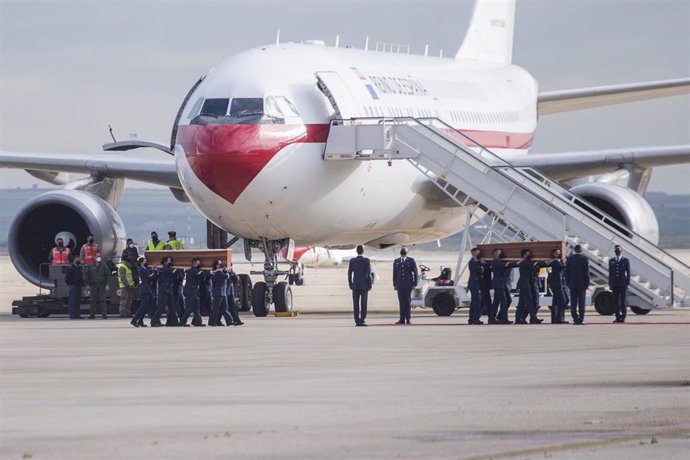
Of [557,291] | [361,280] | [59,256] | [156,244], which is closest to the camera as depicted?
[361,280]

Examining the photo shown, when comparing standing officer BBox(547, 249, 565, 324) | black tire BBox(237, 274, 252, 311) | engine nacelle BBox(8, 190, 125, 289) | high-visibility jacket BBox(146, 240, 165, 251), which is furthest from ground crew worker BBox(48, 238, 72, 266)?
standing officer BBox(547, 249, 565, 324)

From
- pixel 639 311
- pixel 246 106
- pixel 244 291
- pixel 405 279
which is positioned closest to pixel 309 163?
pixel 246 106

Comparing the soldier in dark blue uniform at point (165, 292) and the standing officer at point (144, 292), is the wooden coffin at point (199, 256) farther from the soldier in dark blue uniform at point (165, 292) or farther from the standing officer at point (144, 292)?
the soldier in dark blue uniform at point (165, 292)

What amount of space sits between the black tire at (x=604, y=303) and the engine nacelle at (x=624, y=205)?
7.85ft

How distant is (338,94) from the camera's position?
32.8 m

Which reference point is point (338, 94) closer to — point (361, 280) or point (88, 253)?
point (361, 280)

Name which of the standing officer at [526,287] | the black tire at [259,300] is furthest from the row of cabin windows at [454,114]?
the standing officer at [526,287]

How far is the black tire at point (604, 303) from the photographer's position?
3341cm

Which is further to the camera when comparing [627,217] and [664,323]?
[627,217]

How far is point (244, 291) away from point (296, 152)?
17.2 ft

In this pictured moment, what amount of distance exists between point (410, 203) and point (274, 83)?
19.2 feet

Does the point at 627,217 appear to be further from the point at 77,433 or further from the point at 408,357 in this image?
the point at 77,433

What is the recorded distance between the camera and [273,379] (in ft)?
54.4

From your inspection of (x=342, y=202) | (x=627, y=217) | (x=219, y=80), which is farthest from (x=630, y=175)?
(x=219, y=80)
